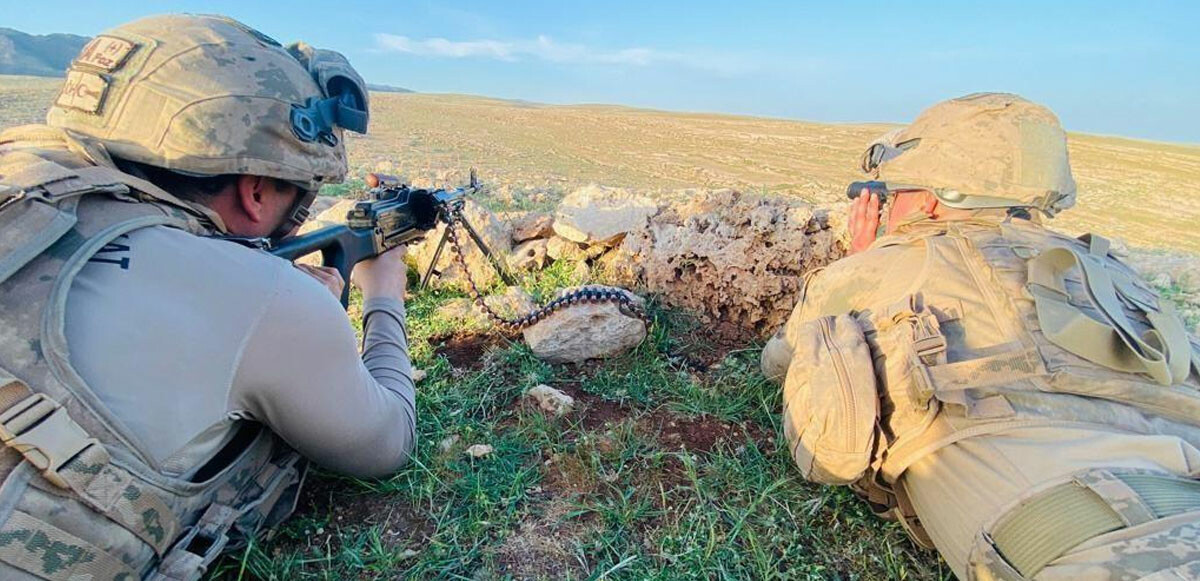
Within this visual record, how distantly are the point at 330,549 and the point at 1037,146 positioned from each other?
9.69 ft

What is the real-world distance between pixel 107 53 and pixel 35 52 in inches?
2912

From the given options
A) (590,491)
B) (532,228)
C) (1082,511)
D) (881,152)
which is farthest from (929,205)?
(532,228)

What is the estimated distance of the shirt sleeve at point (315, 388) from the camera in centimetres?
166

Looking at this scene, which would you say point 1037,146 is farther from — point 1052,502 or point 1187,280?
point 1187,280

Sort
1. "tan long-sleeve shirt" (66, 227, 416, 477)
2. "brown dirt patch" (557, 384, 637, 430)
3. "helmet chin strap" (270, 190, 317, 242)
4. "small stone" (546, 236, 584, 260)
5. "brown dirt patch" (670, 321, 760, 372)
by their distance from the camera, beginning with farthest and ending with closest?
"small stone" (546, 236, 584, 260) → "brown dirt patch" (670, 321, 760, 372) → "brown dirt patch" (557, 384, 637, 430) → "helmet chin strap" (270, 190, 317, 242) → "tan long-sleeve shirt" (66, 227, 416, 477)

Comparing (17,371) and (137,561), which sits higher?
(17,371)

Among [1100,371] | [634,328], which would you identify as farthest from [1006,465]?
[634,328]

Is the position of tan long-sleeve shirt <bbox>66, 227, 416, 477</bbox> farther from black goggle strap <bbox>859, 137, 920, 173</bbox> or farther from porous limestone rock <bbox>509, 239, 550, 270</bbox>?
porous limestone rock <bbox>509, 239, 550, 270</bbox>

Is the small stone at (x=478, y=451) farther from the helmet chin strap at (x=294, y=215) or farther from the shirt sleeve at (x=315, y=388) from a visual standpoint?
the helmet chin strap at (x=294, y=215)

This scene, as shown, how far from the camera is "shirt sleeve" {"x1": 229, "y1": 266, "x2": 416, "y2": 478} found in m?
1.66

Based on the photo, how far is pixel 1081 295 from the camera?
2090 millimetres

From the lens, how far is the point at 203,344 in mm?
1563

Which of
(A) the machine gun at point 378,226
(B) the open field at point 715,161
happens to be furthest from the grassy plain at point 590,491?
(B) the open field at point 715,161

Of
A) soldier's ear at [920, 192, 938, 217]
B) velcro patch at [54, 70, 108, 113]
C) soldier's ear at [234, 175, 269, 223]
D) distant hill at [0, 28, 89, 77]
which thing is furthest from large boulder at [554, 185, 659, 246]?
distant hill at [0, 28, 89, 77]
